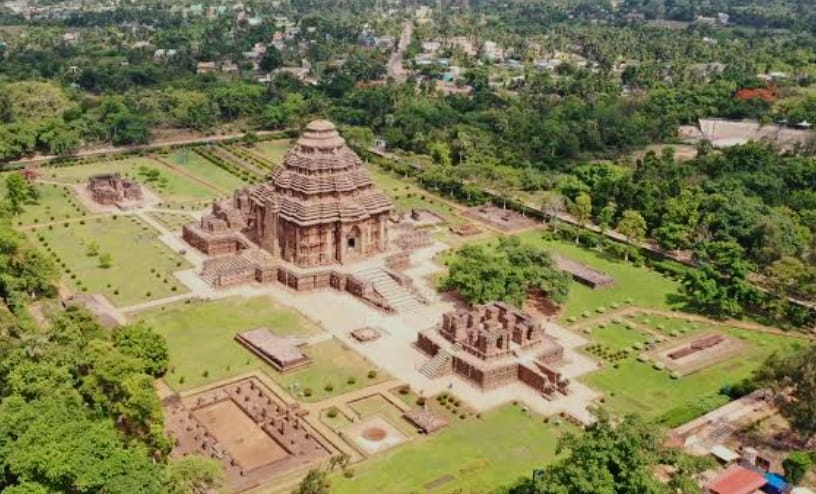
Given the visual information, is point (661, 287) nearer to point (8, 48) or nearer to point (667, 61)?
point (667, 61)

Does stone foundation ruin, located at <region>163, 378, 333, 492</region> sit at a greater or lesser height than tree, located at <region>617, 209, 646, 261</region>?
lesser

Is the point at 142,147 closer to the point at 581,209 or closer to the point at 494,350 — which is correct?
the point at 581,209

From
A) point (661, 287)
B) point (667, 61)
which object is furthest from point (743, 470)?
point (667, 61)

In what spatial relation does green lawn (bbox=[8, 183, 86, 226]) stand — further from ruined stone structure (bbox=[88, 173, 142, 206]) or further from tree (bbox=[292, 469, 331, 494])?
tree (bbox=[292, 469, 331, 494])

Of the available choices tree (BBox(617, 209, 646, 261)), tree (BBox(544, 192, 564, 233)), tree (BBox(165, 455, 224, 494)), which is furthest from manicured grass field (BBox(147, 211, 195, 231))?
tree (BBox(165, 455, 224, 494))

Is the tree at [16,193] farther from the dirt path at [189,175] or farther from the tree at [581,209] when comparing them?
the tree at [581,209]
